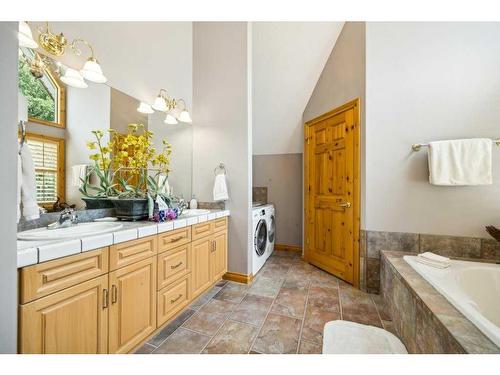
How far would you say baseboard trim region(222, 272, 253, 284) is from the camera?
2301 millimetres

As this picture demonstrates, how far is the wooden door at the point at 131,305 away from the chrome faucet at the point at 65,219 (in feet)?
1.70

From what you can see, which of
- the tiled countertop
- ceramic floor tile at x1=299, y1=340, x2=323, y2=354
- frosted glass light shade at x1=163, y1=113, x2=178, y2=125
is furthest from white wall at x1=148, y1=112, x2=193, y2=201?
ceramic floor tile at x1=299, y1=340, x2=323, y2=354

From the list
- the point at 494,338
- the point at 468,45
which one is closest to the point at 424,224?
the point at 494,338

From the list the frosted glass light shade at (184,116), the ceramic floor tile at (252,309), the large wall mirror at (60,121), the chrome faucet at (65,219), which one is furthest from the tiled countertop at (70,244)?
the frosted glass light shade at (184,116)

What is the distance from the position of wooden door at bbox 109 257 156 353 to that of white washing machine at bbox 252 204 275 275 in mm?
1318

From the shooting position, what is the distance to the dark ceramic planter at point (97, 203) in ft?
5.06

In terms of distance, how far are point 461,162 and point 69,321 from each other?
2951 millimetres

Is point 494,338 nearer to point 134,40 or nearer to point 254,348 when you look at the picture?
point 254,348

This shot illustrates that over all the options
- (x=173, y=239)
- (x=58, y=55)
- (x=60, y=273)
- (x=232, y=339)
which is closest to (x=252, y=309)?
(x=232, y=339)

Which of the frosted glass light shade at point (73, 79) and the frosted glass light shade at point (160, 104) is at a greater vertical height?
the frosted glass light shade at point (160, 104)

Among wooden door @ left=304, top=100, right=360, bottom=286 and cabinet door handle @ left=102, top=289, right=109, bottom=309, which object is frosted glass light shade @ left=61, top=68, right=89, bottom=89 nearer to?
cabinet door handle @ left=102, top=289, right=109, bottom=309

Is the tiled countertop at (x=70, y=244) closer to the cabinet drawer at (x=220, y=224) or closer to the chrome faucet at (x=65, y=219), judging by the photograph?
the chrome faucet at (x=65, y=219)

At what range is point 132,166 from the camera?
1.83m
